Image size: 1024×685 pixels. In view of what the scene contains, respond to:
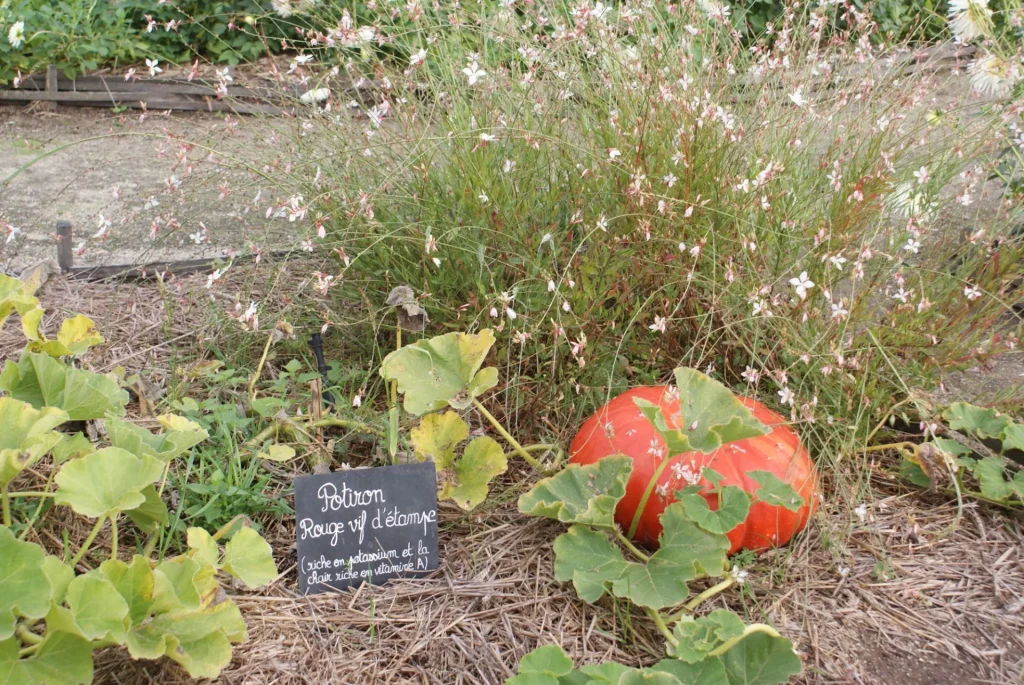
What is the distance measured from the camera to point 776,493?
66.6 inches

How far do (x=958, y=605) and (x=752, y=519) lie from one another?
415 millimetres

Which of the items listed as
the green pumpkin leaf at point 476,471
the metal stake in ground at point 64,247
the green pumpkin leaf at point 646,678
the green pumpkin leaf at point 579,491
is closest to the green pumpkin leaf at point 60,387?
the green pumpkin leaf at point 476,471

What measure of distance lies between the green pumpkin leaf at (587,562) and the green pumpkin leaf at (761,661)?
0.25m

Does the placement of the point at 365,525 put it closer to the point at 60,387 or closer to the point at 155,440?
the point at 155,440

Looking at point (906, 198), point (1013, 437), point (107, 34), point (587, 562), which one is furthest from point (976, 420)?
point (107, 34)

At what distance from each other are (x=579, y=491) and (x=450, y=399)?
0.31m

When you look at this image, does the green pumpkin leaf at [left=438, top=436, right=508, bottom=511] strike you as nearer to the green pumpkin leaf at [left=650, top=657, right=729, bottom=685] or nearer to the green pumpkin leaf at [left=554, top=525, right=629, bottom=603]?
the green pumpkin leaf at [left=554, top=525, right=629, bottom=603]

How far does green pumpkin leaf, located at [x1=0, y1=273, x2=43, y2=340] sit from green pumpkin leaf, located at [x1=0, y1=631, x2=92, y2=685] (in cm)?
75

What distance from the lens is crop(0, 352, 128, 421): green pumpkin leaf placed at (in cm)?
165

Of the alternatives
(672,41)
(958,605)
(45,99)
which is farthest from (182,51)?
(958,605)

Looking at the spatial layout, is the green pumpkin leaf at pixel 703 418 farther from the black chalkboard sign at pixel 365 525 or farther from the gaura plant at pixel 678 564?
the black chalkboard sign at pixel 365 525

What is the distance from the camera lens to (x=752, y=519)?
5.98ft

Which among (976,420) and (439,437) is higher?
(976,420)

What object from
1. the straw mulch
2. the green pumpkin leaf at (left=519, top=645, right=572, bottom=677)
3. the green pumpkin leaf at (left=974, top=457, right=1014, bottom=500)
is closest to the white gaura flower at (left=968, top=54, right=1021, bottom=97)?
the green pumpkin leaf at (left=974, top=457, right=1014, bottom=500)
